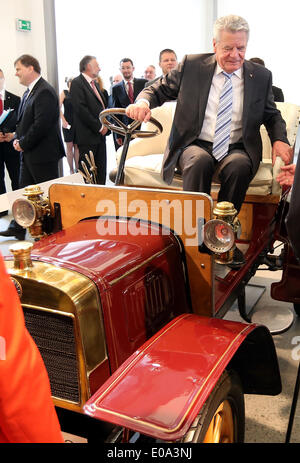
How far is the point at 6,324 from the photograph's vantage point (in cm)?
75

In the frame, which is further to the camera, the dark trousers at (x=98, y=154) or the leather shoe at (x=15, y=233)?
the dark trousers at (x=98, y=154)

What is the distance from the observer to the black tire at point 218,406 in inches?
55.8

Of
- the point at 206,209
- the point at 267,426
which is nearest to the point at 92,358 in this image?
the point at 206,209

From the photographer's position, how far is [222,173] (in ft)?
9.23

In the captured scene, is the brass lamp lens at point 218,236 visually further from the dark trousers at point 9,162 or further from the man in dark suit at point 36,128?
the dark trousers at point 9,162

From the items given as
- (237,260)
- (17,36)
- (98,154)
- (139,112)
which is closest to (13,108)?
(17,36)

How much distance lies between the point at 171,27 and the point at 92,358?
968 cm

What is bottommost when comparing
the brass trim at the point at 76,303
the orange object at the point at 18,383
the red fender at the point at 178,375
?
the red fender at the point at 178,375

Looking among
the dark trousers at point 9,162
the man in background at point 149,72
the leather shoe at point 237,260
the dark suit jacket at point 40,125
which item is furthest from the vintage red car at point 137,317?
the man in background at point 149,72

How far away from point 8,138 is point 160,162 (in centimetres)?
329

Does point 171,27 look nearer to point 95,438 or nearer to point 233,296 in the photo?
point 233,296

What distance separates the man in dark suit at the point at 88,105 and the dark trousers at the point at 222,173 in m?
3.61

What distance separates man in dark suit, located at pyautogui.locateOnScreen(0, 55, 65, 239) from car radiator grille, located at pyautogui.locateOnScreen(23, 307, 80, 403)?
3.54 m
